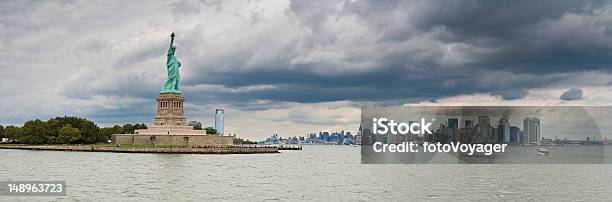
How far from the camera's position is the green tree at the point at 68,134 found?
591 feet

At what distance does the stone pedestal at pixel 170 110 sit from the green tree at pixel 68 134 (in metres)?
24.9

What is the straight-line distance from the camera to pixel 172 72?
575 ft

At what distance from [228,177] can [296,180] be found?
7615mm

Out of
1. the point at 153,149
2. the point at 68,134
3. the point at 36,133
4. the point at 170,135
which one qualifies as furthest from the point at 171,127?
the point at 36,133

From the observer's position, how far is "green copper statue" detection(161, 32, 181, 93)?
17400 centimetres

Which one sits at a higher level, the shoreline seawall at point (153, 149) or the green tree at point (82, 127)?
the green tree at point (82, 127)

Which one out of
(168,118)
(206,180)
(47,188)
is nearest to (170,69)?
(168,118)

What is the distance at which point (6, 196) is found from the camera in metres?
53.2

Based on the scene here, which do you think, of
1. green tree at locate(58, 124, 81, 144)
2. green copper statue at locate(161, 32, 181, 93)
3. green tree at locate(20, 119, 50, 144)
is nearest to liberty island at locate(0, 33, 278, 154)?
green copper statue at locate(161, 32, 181, 93)

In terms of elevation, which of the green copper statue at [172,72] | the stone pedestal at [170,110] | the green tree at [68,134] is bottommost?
the green tree at [68,134]

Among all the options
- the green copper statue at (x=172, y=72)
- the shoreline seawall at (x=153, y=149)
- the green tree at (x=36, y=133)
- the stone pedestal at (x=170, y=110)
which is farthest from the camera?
the green tree at (x=36, y=133)

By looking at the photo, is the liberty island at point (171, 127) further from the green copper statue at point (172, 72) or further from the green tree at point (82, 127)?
the green tree at point (82, 127)

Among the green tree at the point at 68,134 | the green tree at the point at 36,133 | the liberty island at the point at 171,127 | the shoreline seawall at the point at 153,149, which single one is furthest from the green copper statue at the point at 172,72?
the green tree at the point at 36,133

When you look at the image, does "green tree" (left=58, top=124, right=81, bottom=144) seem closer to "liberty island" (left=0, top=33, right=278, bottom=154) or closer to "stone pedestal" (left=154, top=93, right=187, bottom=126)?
"liberty island" (left=0, top=33, right=278, bottom=154)
